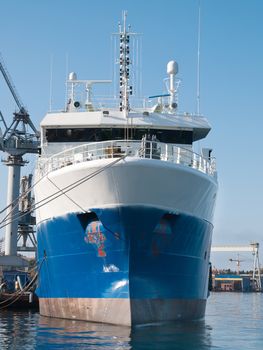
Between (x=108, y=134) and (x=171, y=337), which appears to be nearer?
(x=171, y=337)

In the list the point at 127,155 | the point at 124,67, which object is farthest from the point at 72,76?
the point at 127,155

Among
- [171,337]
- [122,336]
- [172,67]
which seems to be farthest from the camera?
[172,67]

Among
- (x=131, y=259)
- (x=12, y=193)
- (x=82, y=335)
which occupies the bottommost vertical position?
(x=82, y=335)

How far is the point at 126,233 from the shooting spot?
18609 mm

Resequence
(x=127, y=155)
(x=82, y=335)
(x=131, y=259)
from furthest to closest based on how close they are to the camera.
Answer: (x=127, y=155)
(x=131, y=259)
(x=82, y=335)

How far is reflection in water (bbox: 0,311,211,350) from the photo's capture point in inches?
617

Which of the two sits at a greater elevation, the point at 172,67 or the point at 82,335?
the point at 172,67

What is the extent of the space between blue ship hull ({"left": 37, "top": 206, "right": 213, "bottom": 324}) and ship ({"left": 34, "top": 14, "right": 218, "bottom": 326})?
0.11 feet

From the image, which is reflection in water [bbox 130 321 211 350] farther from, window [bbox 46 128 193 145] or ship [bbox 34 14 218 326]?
window [bbox 46 128 193 145]

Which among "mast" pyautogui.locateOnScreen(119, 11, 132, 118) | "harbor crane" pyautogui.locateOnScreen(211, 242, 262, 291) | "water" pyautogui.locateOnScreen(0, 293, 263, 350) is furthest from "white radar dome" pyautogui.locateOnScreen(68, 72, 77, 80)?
"harbor crane" pyautogui.locateOnScreen(211, 242, 262, 291)

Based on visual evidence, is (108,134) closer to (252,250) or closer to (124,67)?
(124,67)

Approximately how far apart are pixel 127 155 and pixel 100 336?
5791 millimetres

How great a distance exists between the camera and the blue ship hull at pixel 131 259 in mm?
18625

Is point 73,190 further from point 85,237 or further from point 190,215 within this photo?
point 190,215
